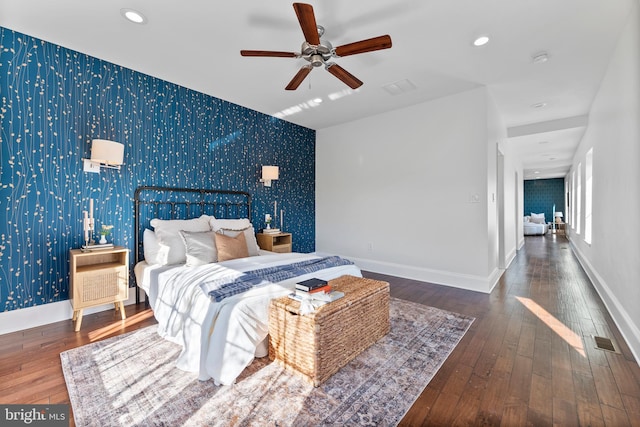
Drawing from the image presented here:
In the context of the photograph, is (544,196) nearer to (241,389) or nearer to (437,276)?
(437,276)

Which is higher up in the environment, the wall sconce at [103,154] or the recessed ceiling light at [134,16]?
the recessed ceiling light at [134,16]

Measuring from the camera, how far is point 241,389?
1753mm

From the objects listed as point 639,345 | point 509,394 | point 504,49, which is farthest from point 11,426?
point 504,49

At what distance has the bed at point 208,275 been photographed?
186 centimetres

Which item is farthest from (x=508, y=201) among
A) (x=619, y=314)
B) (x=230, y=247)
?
(x=230, y=247)

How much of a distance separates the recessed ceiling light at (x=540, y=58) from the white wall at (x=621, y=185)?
21.7 inches

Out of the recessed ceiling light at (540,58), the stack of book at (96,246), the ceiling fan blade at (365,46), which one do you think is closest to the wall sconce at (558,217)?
the recessed ceiling light at (540,58)

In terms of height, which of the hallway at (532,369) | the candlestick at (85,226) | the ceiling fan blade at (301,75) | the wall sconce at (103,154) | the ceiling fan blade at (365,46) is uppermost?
the ceiling fan blade at (301,75)

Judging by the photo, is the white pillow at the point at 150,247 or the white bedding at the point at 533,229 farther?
the white bedding at the point at 533,229

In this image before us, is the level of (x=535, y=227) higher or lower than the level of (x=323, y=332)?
higher

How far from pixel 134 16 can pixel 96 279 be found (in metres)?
2.42

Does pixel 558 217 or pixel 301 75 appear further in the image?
pixel 558 217

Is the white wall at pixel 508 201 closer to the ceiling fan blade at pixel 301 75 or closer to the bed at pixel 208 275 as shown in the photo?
the ceiling fan blade at pixel 301 75

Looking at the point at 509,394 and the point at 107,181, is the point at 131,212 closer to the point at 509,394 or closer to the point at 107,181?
the point at 107,181
